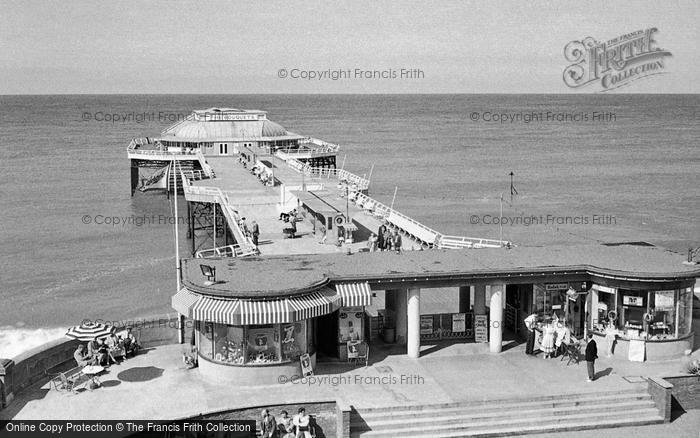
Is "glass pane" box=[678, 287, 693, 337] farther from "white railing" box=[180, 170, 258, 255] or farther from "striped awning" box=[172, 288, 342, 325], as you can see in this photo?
"white railing" box=[180, 170, 258, 255]

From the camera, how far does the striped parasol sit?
867 inches

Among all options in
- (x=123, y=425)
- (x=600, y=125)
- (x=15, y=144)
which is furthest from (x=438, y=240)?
(x=600, y=125)

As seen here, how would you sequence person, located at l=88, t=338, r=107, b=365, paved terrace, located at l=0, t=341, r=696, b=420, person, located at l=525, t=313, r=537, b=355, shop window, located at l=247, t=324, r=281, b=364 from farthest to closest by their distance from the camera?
person, located at l=525, t=313, r=537, b=355 → person, located at l=88, t=338, r=107, b=365 → shop window, located at l=247, t=324, r=281, b=364 → paved terrace, located at l=0, t=341, r=696, b=420

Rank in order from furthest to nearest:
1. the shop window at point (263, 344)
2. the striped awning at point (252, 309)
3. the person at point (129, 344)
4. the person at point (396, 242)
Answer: the person at point (396, 242) → the person at point (129, 344) → the shop window at point (263, 344) → the striped awning at point (252, 309)

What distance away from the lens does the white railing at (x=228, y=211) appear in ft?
96.6

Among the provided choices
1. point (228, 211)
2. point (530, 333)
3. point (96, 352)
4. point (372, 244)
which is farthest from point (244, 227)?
point (530, 333)

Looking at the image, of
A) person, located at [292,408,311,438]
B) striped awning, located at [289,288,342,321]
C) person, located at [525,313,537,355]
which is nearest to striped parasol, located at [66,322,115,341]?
striped awning, located at [289,288,342,321]

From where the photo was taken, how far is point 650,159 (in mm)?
113188

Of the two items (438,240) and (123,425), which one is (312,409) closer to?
(123,425)

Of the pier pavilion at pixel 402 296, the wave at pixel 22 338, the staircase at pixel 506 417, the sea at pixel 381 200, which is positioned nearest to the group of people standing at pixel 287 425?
the staircase at pixel 506 417

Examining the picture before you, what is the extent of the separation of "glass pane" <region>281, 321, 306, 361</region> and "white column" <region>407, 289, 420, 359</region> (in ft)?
9.85

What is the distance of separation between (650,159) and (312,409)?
102 m

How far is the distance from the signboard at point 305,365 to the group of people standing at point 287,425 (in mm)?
2172

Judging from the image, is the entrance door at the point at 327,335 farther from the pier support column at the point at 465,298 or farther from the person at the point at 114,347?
the person at the point at 114,347
